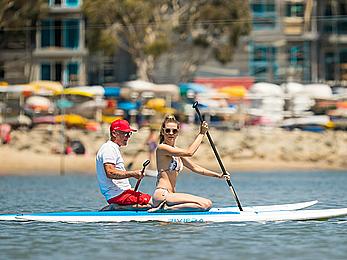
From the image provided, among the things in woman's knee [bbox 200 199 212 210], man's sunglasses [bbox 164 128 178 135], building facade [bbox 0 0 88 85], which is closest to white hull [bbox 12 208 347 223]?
woman's knee [bbox 200 199 212 210]

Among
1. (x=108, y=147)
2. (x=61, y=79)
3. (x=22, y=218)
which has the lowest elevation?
(x=22, y=218)

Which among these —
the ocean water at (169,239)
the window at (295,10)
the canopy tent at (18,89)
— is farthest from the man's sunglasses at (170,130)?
the window at (295,10)

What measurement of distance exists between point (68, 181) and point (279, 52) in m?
25.4

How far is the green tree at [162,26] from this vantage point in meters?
50.5

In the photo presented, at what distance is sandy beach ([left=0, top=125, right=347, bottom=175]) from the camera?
124 feet

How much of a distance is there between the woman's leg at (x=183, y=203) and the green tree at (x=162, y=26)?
114ft

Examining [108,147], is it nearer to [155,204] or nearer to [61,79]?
[155,204]

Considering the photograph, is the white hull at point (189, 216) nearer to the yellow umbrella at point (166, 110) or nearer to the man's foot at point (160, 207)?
the man's foot at point (160, 207)

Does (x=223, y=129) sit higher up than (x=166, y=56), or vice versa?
(x=166, y=56)

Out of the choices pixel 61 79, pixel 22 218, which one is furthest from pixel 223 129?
pixel 22 218

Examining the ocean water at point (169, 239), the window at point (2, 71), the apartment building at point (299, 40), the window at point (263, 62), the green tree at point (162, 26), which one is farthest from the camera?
the window at point (2, 71)

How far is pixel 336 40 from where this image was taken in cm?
5319

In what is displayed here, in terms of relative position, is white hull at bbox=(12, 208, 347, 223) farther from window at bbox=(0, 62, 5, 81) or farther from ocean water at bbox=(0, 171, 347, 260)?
window at bbox=(0, 62, 5, 81)

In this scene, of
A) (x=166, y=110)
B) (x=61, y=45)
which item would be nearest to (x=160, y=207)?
(x=166, y=110)
